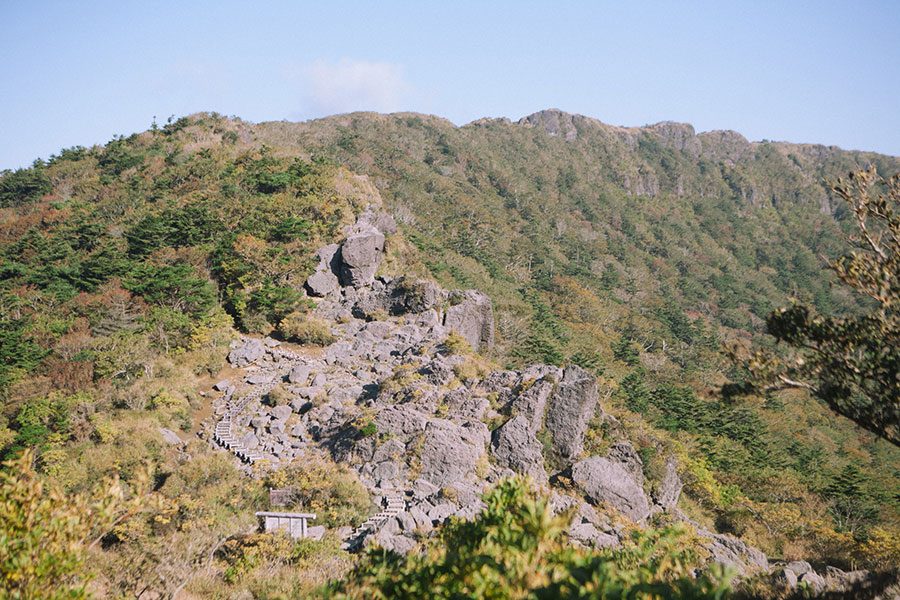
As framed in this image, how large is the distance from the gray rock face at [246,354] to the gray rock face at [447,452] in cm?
1145

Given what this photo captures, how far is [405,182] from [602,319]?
47930 mm

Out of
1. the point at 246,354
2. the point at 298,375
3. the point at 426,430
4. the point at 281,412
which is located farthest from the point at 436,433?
the point at 246,354

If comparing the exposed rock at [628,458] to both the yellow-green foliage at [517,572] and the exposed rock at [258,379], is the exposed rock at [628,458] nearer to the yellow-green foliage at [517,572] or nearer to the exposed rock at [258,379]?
the yellow-green foliage at [517,572]

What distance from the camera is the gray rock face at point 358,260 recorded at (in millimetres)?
30875

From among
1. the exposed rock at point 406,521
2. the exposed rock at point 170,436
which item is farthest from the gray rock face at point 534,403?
the exposed rock at point 170,436

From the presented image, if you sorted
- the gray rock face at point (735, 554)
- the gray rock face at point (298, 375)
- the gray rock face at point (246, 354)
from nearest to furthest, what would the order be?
the gray rock face at point (735, 554), the gray rock face at point (298, 375), the gray rock face at point (246, 354)

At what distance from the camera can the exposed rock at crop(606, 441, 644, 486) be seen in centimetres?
2056

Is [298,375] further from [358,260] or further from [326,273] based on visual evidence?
[358,260]

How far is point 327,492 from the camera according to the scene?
52.0ft

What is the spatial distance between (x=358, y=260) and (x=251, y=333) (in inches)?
317

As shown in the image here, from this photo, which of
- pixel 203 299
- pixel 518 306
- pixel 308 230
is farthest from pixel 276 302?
pixel 518 306

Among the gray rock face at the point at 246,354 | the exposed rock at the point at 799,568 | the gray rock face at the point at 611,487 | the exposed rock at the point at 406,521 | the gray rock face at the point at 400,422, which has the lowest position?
the exposed rock at the point at 799,568

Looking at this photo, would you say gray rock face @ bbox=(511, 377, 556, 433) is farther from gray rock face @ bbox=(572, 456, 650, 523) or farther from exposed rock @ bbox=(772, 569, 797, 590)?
exposed rock @ bbox=(772, 569, 797, 590)

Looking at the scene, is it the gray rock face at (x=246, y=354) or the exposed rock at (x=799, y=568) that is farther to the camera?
the gray rock face at (x=246, y=354)
